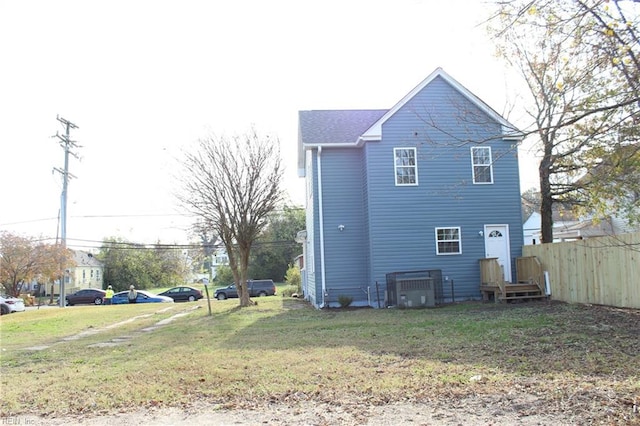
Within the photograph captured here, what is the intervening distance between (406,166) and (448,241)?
122 inches

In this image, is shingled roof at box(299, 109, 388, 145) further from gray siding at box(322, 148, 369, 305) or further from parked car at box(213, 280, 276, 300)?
parked car at box(213, 280, 276, 300)

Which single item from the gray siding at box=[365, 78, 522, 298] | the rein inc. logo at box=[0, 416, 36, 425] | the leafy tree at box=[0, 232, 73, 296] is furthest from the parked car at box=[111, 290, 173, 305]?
the rein inc. logo at box=[0, 416, 36, 425]

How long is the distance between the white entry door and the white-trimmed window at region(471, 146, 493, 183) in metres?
1.74

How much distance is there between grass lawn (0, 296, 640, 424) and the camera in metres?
6.13

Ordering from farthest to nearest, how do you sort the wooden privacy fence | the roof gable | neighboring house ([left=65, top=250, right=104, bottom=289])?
1. neighboring house ([left=65, top=250, right=104, bottom=289])
2. the roof gable
3. the wooden privacy fence

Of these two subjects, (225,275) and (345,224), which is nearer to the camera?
(345,224)

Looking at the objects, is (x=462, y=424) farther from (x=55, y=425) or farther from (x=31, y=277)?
(x=31, y=277)

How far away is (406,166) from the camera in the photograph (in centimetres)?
1858

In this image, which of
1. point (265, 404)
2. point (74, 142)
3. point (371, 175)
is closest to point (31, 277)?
point (74, 142)

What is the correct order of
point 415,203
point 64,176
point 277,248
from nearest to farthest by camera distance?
point 415,203 → point 64,176 → point 277,248

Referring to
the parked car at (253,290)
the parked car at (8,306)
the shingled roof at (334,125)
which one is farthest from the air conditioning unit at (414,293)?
the parked car at (8,306)

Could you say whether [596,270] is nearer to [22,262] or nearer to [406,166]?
[406,166]

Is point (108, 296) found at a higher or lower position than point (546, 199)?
lower

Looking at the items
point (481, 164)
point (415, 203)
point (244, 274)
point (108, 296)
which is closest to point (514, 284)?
point (415, 203)
